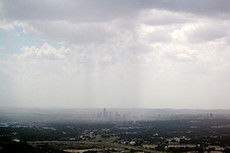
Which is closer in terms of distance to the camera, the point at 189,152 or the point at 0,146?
the point at 0,146

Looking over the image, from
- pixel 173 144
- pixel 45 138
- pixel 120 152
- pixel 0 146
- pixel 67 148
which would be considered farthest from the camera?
pixel 45 138

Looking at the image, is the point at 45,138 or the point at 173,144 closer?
the point at 173,144

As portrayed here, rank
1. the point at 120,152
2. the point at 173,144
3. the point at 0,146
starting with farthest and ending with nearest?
the point at 173,144, the point at 120,152, the point at 0,146

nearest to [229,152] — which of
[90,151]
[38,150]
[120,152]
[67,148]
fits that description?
[120,152]

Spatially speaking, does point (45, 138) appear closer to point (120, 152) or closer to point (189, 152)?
point (120, 152)

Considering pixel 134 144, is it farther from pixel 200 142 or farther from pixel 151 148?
pixel 200 142

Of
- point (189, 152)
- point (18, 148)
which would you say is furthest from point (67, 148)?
point (189, 152)

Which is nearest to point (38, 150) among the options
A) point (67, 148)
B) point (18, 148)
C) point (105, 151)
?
point (18, 148)

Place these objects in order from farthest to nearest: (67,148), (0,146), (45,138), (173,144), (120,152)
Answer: (45,138), (173,144), (67,148), (120,152), (0,146)

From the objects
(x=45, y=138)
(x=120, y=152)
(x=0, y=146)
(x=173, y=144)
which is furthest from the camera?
(x=45, y=138)
